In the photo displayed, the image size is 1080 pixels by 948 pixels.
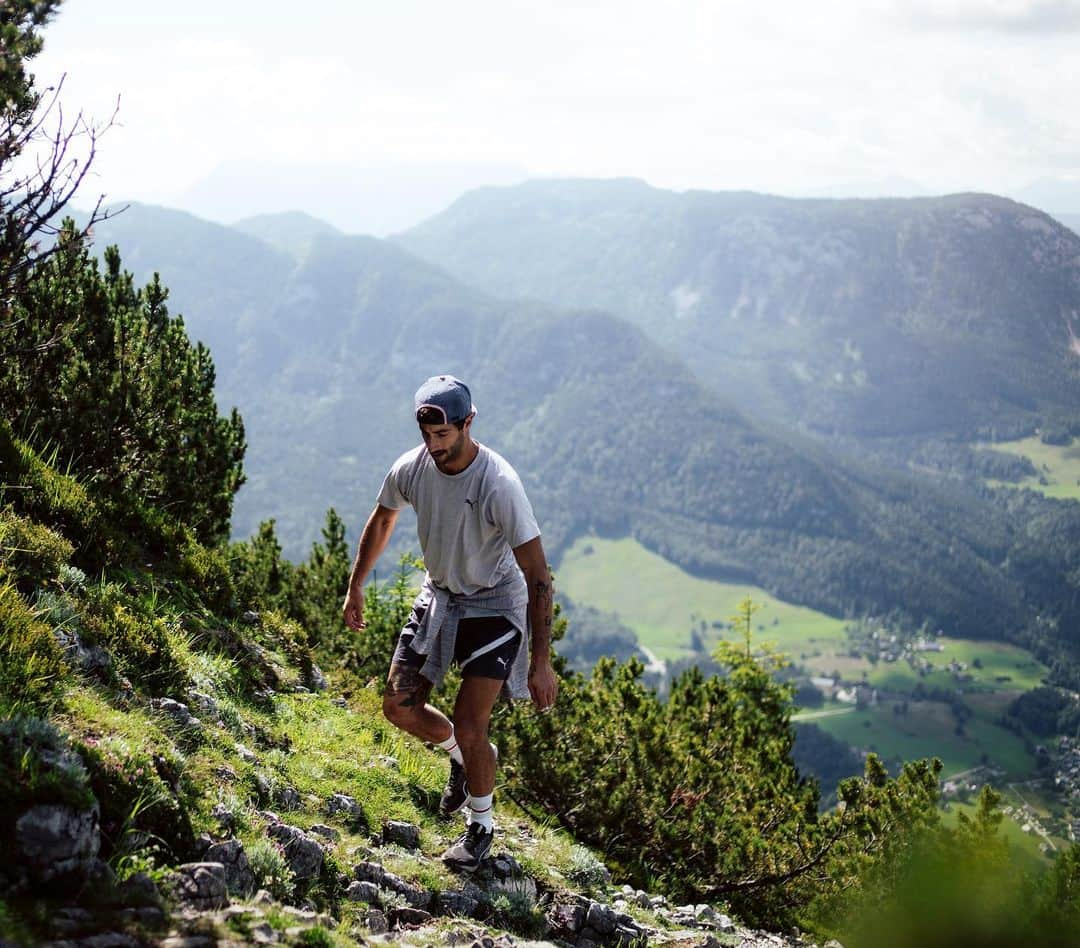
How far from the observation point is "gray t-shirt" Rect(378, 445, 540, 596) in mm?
5707

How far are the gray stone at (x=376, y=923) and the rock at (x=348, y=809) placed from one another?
4.06 ft

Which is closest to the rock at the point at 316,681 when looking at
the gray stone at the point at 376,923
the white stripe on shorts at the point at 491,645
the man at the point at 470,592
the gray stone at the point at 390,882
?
the man at the point at 470,592

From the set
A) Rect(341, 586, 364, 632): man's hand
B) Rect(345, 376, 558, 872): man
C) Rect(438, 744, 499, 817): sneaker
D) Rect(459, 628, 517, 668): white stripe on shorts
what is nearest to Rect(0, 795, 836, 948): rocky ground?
Rect(345, 376, 558, 872): man

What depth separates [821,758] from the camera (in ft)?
498

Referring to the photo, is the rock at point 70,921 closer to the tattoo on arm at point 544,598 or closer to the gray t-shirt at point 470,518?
the gray t-shirt at point 470,518

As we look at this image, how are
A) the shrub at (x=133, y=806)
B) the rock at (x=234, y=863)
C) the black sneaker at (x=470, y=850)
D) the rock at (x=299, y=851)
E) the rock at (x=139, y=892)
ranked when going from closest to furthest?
the rock at (x=139, y=892)
the shrub at (x=133, y=806)
the rock at (x=234, y=863)
the rock at (x=299, y=851)
the black sneaker at (x=470, y=850)

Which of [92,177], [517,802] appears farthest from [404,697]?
[517,802]

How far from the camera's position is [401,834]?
Result: 20.3 ft

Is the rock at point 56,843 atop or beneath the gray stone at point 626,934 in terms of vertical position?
atop

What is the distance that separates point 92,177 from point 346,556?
1142 cm

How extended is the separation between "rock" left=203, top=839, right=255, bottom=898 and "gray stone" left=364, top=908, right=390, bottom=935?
68cm

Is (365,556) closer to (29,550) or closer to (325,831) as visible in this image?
(325,831)

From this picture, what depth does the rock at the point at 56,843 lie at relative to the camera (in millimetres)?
3607

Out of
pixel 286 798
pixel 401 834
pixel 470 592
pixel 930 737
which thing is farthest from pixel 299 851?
pixel 930 737
